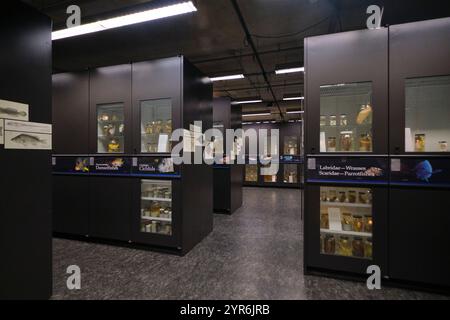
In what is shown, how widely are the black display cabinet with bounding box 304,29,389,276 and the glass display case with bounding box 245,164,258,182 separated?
813 cm

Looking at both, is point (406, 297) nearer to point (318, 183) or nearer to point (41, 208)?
point (318, 183)

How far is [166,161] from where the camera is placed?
3316 mm

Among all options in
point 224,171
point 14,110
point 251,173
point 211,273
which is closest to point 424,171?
point 211,273

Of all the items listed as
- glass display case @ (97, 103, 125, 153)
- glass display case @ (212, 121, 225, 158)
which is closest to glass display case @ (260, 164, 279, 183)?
glass display case @ (212, 121, 225, 158)

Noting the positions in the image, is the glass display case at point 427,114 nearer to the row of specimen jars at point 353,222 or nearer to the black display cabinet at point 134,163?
the row of specimen jars at point 353,222

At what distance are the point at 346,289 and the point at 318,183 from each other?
3.86 feet

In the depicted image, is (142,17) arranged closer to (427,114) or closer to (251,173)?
(427,114)

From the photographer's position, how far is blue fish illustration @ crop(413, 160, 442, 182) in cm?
234

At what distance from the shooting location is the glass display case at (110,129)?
12.6 feet

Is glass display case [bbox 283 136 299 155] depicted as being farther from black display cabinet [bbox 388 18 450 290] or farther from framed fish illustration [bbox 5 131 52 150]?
framed fish illustration [bbox 5 131 52 150]

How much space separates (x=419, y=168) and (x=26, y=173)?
385 cm

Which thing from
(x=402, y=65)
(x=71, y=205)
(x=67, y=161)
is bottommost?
(x=71, y=205)

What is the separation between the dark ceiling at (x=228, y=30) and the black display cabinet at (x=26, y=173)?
1321 mm
